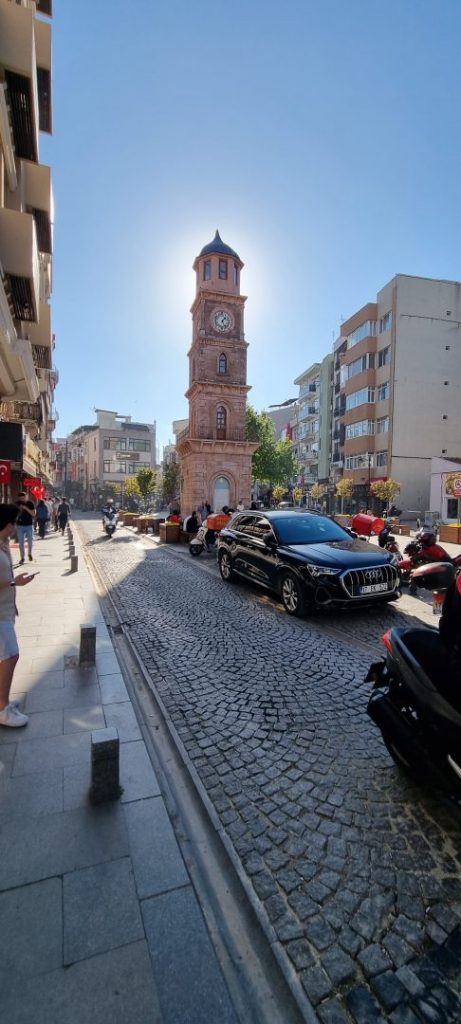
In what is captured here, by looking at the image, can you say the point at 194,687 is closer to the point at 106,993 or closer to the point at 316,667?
the point at 316,667

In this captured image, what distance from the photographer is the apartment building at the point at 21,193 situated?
625 cm

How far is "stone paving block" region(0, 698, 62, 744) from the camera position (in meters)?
3.28

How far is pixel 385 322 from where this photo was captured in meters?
39.0

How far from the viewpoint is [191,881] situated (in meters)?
2.10

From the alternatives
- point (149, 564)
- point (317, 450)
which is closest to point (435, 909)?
point (149, 564)

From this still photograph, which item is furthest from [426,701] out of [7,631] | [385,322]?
[385,322]

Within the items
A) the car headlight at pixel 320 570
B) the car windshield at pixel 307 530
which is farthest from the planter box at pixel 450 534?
the car headlight at pixel 320 570

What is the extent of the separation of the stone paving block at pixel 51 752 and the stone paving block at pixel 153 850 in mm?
717

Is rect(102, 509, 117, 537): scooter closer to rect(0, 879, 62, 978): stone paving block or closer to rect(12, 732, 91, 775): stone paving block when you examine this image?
rect(12, 732, 91, 775): stone paving block

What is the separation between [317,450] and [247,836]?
178ft

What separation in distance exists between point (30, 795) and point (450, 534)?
19.2 meters

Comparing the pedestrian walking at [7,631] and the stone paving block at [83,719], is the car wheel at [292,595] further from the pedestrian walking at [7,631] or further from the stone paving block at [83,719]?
the pedestrian walking at [7,631]

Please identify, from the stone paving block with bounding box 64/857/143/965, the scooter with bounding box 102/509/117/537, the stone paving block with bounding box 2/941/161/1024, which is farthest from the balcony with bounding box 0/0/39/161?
the scooter with bounding box 102/509/117/537

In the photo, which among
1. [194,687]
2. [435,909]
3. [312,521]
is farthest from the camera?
[312,521]
